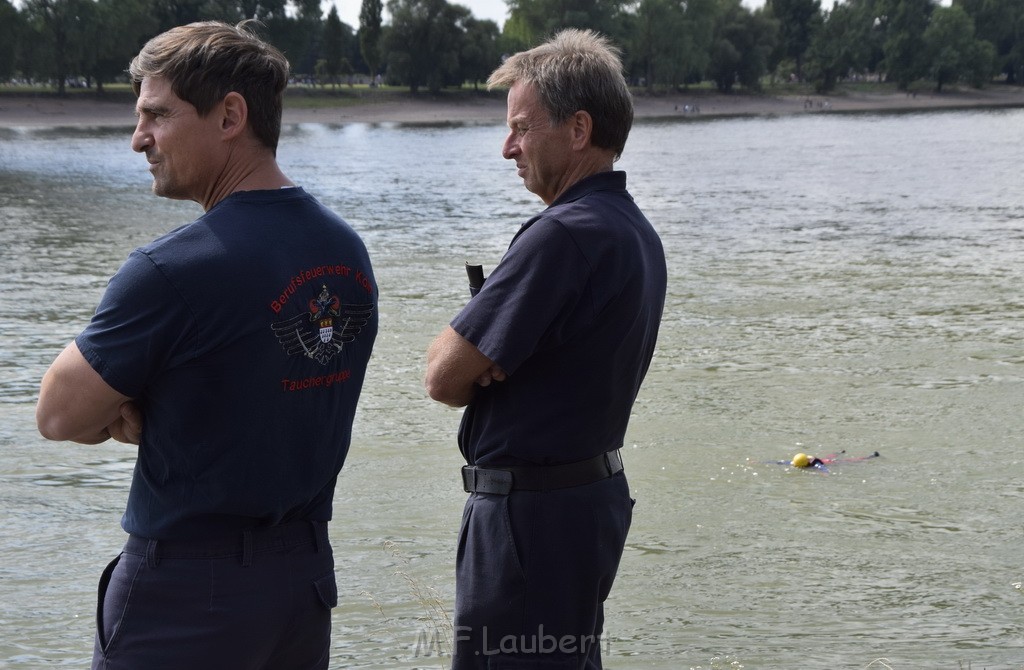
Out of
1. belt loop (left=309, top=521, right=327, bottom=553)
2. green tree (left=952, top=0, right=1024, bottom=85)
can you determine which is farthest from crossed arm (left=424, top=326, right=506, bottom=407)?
green tree (left=952, top=0, right=1024, bottom=85)

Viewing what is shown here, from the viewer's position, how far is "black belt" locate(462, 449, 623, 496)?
289cm

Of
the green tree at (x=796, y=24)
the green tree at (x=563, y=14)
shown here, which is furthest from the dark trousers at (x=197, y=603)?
the green tree at (x=796, y=24)

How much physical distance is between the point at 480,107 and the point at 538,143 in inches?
3661

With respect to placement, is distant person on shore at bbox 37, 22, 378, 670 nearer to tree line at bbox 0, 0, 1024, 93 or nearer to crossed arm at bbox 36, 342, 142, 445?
crossed arm at bbox 36, 342, 142, 445

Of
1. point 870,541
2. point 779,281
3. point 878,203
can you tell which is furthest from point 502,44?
point 870,541

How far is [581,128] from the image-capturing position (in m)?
3.02

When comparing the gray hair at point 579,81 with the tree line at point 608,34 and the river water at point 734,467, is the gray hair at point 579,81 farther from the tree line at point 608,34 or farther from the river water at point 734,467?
the tree line at point 608,34

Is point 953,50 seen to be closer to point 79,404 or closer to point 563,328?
point 563,328

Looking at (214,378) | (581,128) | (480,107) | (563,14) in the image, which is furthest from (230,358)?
(563,14)

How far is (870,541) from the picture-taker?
6559 mm

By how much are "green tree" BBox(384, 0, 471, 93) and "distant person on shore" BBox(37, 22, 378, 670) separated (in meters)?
95.6

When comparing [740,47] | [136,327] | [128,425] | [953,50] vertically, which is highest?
[953,50]

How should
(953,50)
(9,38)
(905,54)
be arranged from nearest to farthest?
(9,38) < (953,50) < (905,54)

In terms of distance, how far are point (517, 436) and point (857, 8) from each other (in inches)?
5419
